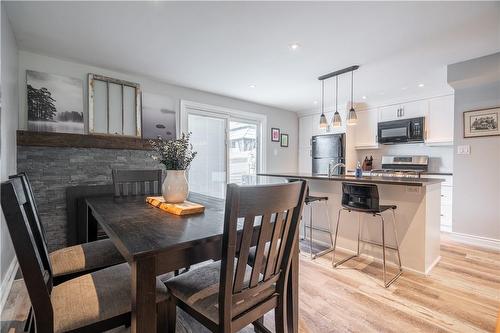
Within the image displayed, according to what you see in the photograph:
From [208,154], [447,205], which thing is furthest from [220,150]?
[447,205]

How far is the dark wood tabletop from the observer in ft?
2.91

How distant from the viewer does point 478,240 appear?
10.4ft

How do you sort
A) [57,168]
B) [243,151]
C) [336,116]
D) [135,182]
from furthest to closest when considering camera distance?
[243,151] → [336,116] → [57,168] → [135,182]

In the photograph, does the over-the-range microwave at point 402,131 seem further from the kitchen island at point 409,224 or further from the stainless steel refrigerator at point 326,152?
the kitchen island at point 409,224

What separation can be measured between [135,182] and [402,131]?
4519mm

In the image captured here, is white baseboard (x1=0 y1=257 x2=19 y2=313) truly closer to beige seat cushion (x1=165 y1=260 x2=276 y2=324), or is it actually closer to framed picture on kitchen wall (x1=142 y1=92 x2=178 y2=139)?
beige seat cushion (x1=165 y1=260 x2=276 y2=324)

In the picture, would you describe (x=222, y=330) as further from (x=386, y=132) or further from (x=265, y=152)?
(x=386, y=132)

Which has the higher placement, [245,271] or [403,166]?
[403,166]

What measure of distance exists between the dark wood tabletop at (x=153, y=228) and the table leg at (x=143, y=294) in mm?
42

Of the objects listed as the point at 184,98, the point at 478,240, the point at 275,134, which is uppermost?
the point at 184,98

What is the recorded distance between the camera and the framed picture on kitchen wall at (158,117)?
11.2 ft

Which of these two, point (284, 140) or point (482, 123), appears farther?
point (284, 140)

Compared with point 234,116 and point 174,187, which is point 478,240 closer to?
point 174,187

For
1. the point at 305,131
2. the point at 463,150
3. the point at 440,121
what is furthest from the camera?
the point at 305,131
